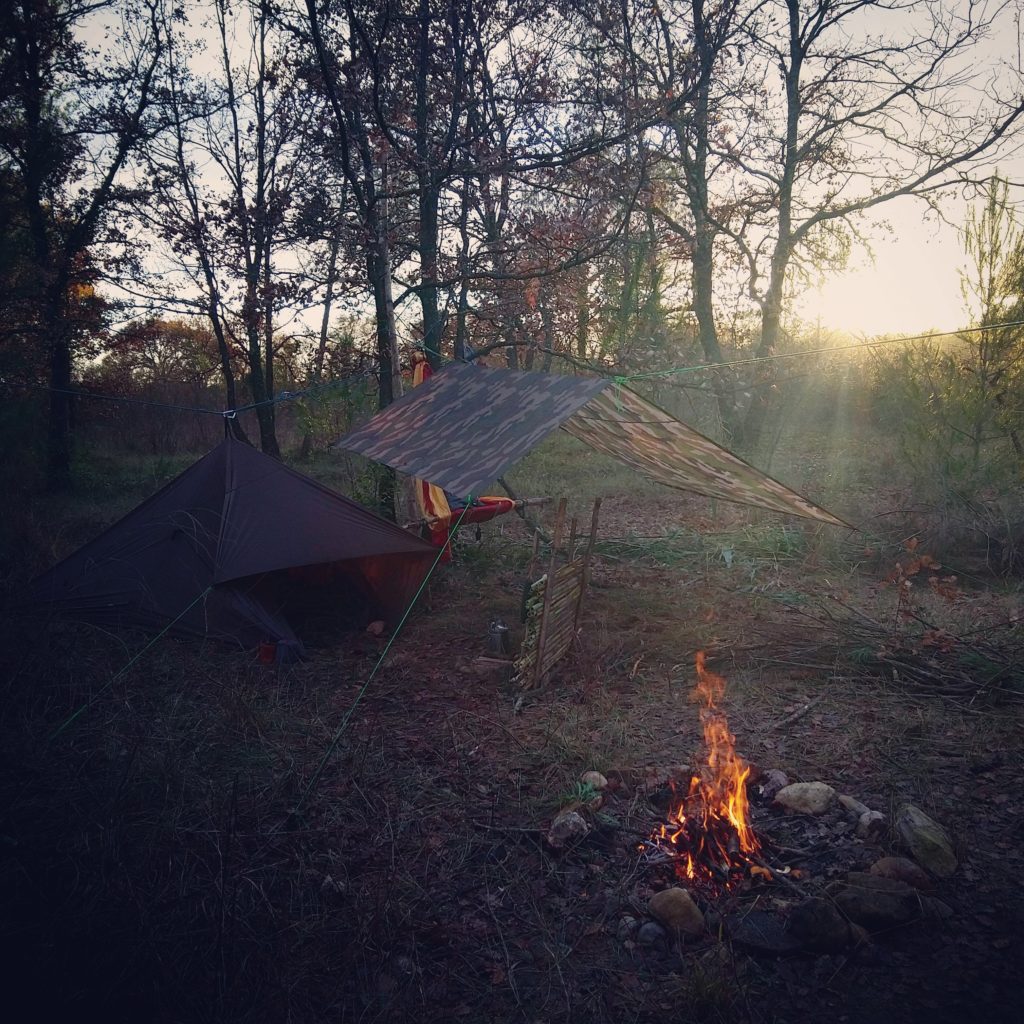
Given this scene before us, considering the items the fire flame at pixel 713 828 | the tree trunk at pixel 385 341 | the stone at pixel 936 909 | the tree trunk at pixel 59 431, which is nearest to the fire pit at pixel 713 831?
the fire flame at pixel 713 828

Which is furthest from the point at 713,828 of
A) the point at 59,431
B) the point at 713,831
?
the point at 59,431

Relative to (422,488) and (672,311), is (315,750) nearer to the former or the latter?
(422,488)

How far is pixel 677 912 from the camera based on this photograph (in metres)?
2.47

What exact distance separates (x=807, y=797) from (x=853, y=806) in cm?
19

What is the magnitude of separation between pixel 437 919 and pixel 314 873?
0.55 m

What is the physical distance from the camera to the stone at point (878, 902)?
2.41m

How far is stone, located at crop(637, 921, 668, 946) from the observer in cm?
243

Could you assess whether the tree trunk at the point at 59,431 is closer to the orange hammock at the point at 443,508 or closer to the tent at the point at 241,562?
the tent at the point at 241,562

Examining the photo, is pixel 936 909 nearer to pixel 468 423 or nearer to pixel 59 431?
pixel 468 423

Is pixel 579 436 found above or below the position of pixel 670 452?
above

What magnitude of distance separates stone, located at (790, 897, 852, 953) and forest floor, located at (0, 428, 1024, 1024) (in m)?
0.05

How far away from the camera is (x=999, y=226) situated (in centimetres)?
746

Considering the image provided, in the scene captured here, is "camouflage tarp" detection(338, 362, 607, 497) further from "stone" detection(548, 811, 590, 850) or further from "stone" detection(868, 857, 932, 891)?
"stone" detection(868, 857, 932, 891)

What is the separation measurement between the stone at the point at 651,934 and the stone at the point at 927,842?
1.10 m
